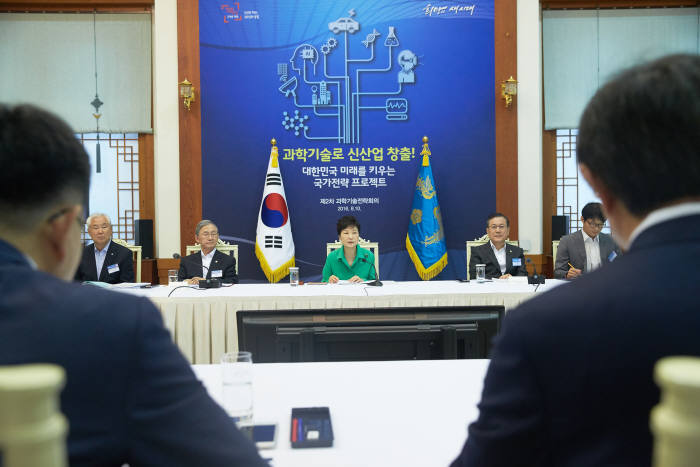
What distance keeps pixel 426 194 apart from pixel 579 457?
17.7ft

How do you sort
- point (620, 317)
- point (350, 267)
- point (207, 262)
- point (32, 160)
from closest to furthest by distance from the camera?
point (620, 317)
point (32, 160)
point (350, 267)
point (207, 262)

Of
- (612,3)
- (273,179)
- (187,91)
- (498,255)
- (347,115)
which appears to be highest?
(612,3)

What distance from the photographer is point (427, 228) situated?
5.96 meters

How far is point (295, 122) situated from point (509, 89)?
2.42m

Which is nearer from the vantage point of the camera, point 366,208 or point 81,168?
point 81,168

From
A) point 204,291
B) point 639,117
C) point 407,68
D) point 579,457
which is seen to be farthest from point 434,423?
point 407,68

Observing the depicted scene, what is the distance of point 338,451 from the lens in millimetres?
1176

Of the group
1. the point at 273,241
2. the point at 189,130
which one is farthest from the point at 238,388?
the point at 189,130

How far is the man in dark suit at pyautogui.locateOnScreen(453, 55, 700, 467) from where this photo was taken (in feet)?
2.06

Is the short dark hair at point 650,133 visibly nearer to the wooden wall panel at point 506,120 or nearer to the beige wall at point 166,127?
the wooden wall panel at point 506,120

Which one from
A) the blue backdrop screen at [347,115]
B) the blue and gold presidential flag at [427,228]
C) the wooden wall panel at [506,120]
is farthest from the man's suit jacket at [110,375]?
the wooden wall panel at [506,120]

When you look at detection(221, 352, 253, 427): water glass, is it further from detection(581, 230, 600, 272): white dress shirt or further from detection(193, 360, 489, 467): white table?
detection(581, 230, 600, 272): white dress shirt

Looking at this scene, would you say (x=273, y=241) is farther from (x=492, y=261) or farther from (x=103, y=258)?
(x=492, y=261)

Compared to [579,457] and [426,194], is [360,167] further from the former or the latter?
[579,457]
